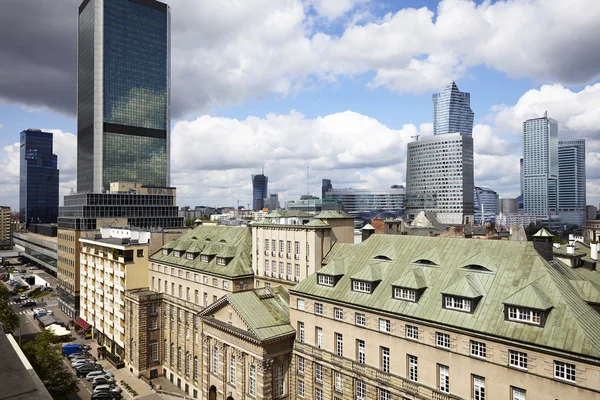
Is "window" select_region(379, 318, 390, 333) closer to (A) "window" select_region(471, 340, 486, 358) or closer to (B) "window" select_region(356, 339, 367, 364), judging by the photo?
(B) "window" select_region(356, 339, 367, 364)

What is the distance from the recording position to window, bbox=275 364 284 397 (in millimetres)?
57750

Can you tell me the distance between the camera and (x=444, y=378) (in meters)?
41.6

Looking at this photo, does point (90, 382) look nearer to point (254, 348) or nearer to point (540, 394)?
point (254, 348)

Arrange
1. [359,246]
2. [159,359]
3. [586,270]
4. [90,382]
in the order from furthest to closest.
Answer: [159,359] → [90,382] → [359,246] → [586,270]

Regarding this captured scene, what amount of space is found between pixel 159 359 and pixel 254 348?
43.0 m

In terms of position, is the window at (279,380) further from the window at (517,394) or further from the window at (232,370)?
the window at (517,394)

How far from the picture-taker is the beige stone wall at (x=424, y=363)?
34250 millimetres

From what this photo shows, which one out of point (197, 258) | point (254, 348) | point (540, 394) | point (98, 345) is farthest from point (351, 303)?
point (98, 345)

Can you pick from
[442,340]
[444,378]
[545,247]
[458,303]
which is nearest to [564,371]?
[458,303]

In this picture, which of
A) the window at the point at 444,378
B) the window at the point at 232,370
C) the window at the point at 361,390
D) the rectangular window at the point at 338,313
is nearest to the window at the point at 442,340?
the window at the point at 444,378

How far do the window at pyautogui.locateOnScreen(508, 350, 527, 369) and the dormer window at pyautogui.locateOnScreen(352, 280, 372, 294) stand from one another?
17.9 metres

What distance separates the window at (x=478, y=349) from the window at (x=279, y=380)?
28.8 metres

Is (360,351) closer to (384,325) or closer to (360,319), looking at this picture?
(360,319)

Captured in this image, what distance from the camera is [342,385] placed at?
51188mm
